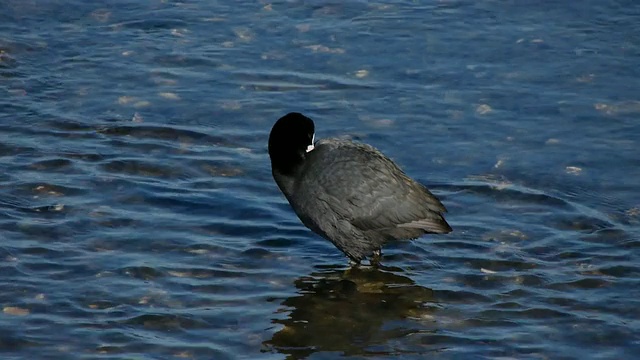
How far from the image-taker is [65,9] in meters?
13.4

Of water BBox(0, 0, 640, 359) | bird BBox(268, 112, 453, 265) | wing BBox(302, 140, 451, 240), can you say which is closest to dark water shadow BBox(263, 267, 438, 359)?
water BBox(0, 0, 640, 359)

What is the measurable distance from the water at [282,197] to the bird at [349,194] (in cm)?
34

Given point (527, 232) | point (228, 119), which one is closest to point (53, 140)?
point (228, 119)

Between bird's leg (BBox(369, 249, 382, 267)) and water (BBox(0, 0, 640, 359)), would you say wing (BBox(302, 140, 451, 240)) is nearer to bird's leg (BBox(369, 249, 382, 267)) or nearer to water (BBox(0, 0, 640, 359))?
bird's leg (BBox(369, 249, 382, 267))

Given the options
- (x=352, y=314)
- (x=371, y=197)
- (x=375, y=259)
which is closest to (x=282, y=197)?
(x=375, y=259)

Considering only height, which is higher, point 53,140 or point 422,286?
point 53,140

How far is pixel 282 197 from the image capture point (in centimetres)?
960

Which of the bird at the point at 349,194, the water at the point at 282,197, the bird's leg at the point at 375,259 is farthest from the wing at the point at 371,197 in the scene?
the water at the point at 282,197

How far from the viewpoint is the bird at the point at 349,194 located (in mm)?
8383

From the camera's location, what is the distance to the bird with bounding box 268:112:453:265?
838cm

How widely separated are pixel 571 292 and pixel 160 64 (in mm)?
5564

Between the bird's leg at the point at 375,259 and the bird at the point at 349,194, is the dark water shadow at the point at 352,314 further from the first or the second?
the bird at the point at 349,194

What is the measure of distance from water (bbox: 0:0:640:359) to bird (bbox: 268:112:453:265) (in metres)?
0.34

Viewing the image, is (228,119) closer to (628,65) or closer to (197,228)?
(197,228)
